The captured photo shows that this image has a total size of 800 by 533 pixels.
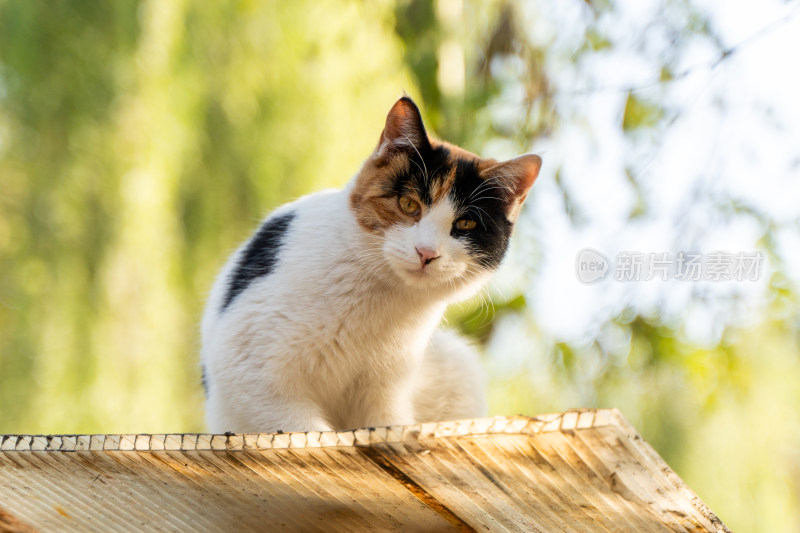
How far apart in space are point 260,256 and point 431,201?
0.40 metres

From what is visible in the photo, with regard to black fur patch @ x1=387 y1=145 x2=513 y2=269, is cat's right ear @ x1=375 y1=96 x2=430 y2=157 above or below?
above

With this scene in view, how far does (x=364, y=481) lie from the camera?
74 centimetres

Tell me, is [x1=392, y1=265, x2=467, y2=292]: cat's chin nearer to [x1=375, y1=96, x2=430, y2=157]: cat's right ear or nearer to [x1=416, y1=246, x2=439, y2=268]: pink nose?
[x1=416, y1=246, x2=439, y2=268]: pink nose

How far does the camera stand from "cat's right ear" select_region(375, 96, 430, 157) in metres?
1.43

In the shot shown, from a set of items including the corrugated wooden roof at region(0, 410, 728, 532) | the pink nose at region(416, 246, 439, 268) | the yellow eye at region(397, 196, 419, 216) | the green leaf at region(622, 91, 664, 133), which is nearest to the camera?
the corrugated wooden roof at region(0, 410, 728, 532)

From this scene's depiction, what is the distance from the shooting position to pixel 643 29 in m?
2.55

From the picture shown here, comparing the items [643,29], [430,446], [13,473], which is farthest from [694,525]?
[643,29]

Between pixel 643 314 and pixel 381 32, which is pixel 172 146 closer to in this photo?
pixel 381 32

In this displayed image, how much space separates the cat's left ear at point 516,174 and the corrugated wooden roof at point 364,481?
0.87 m

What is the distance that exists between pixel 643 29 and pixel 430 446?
2.36 meters

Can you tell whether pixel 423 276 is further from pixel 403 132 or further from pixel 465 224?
pixel 403 132

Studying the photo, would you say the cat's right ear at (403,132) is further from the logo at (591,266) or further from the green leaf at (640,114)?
the green leaf at (640,114)

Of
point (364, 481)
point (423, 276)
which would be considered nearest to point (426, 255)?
point (423, 276)

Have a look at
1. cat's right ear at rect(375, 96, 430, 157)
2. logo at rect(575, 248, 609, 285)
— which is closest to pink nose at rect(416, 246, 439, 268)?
cat's right ear at rect(375, 96, 430, 157)
